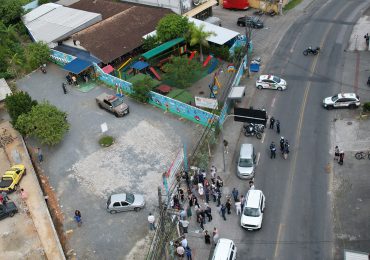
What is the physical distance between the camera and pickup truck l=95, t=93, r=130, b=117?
142 feet

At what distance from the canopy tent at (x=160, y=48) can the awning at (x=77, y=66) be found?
648 cm

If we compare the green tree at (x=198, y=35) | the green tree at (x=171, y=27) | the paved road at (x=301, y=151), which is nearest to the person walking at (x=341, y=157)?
the paved road at (x=301, y=151)

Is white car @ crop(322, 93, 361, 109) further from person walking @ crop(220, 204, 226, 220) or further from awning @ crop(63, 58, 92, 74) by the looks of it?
awning @ crop(63, 58, 92, 74)

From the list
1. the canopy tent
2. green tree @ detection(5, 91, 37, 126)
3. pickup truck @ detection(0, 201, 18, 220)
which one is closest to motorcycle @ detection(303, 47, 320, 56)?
the canopy tent

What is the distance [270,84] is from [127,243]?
2276 cm

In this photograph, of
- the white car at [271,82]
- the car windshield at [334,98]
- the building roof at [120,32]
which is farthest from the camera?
the building roof at [120,32]

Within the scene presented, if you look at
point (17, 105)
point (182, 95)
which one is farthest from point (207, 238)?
point (17, 105)

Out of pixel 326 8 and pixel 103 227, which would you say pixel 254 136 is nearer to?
pixel 103 227

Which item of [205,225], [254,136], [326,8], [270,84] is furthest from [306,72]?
[205,225]

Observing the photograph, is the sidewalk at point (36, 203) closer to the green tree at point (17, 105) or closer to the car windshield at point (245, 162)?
the green tree at point (17, 105)

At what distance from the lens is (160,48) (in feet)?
166

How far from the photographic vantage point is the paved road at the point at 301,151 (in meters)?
29.1

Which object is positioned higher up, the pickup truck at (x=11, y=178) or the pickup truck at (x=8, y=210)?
the pickup truck at (x=11, y=178)

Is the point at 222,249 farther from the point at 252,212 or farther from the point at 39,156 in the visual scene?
the point at 39,156
